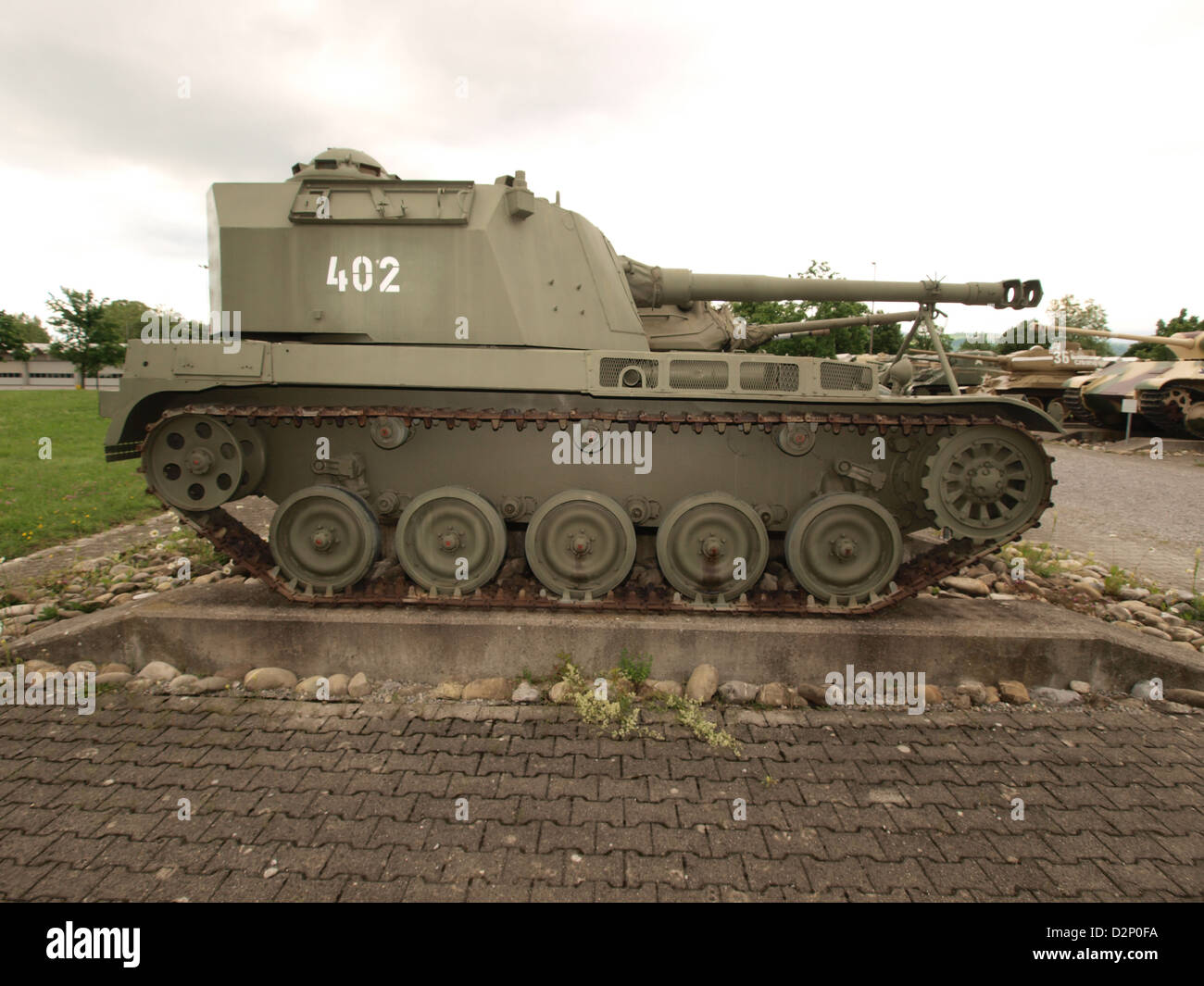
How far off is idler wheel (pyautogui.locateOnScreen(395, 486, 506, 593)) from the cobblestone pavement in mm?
1218

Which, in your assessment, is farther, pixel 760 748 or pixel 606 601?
pixel 606 601

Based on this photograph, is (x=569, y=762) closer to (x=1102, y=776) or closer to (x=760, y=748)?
(x=760, y=748)

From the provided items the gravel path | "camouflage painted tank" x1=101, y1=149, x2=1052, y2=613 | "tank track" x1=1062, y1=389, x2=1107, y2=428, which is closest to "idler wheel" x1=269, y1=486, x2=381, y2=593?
"camouflage painted tank" x1=101, y1=149, x2=1052, y2=613

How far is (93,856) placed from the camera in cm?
326

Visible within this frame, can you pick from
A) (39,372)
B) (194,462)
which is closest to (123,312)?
(39,372)

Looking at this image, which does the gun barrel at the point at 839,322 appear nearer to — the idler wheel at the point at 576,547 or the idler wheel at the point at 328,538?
the idler wheel at the point at 576,547

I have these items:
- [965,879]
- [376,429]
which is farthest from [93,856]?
[965,879]

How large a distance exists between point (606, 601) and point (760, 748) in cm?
177

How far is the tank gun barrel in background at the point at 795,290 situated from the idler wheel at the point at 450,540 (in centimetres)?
286

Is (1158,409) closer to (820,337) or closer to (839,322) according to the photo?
(820,337)

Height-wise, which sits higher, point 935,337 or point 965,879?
point 935,337

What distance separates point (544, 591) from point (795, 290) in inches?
155

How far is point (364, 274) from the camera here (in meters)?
5.55

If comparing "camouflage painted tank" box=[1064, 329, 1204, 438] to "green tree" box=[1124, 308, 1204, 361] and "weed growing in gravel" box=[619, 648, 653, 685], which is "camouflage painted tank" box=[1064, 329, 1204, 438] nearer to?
"weed growing in gravel" box=[619, 648, 653, 685]
